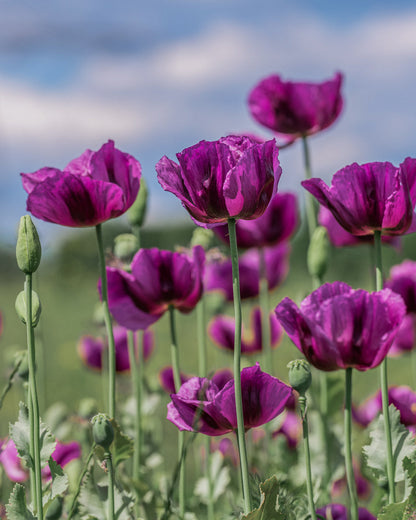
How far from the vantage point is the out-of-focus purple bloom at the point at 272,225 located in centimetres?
121

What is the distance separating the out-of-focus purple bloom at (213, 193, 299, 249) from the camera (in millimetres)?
1213

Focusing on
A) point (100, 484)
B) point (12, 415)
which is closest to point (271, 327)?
point (100, 484)

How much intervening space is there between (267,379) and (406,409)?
339mm

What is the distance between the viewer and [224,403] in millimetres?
588

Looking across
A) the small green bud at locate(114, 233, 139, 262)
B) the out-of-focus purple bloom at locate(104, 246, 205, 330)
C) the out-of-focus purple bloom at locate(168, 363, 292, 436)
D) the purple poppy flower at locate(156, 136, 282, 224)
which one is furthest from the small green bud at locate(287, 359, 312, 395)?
the small green bud at locate(114, 233, 139, 262)

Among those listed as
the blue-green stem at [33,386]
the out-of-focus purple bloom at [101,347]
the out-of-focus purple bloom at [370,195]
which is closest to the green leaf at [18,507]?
the blue-green stem at [33,386]

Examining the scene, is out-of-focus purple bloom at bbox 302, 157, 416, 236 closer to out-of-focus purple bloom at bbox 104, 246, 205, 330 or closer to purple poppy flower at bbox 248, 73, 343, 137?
out-of-focus purple bloom at bbox 104, 246, 205, 330

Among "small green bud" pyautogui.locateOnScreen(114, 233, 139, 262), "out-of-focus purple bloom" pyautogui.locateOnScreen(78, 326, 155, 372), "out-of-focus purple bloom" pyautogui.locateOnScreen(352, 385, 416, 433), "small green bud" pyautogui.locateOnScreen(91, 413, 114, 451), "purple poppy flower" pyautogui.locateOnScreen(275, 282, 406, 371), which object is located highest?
"small green bud" pyautogui.locateOnScreen(114, 233, 139, 262)

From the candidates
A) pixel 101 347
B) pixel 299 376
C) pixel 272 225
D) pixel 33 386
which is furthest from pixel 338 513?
pixel 101 347

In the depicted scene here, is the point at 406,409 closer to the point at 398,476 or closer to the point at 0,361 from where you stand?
the point at 398,476

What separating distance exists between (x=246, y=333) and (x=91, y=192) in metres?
0.77

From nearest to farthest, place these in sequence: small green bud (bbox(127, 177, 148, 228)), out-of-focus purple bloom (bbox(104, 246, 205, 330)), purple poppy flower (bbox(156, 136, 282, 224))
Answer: purple poppy flower (bbox(156, 136, 282, 224))
out-of-focus purple bloom (bbox(104, 246, 205, 330))
small green bud (bbox(127, 177, 148, 228))

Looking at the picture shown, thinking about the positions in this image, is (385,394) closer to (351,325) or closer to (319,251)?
(351,325)

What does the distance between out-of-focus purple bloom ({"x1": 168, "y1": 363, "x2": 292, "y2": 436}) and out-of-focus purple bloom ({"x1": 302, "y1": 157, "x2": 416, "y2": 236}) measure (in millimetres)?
164
